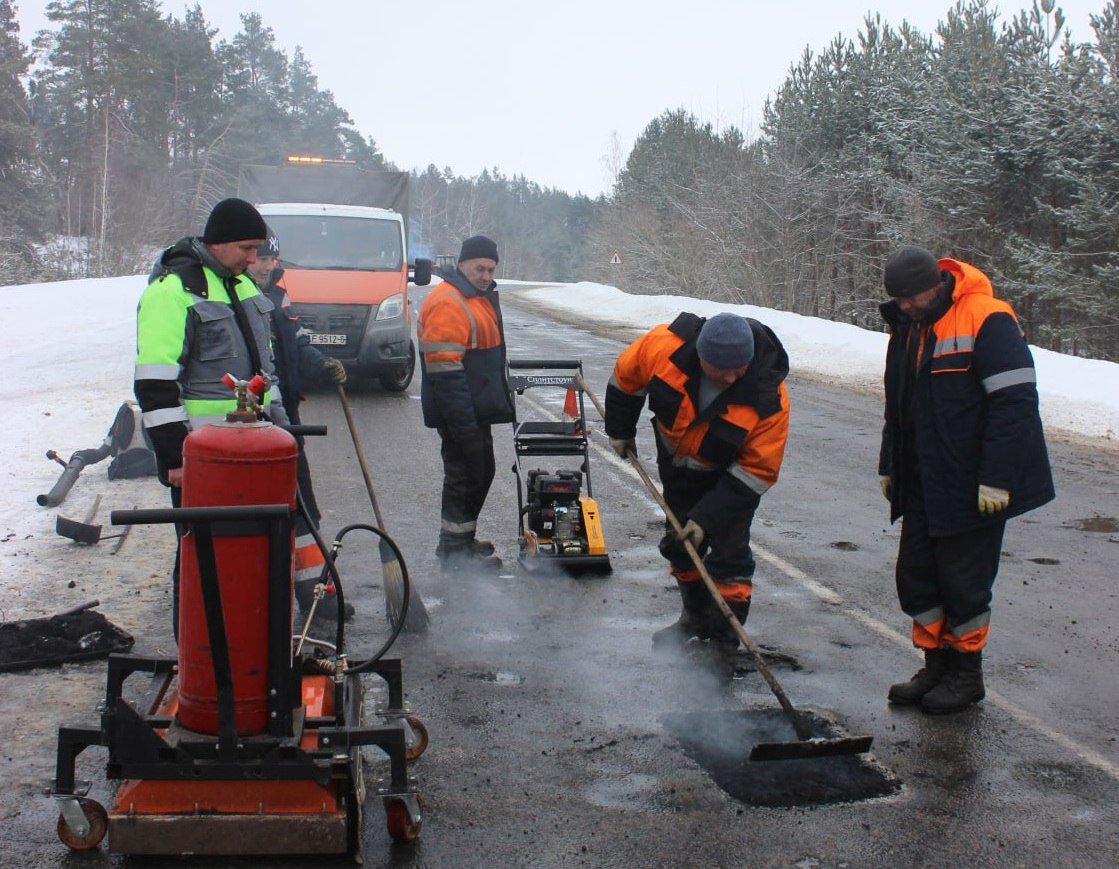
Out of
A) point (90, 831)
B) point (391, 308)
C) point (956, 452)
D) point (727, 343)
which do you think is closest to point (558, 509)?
point (727, 343)

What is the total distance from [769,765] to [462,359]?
10.4 feet

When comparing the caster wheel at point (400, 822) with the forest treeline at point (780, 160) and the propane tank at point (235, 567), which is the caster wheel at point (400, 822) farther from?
the forest treeline at point (780, 160)

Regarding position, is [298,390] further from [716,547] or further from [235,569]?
[235,569]

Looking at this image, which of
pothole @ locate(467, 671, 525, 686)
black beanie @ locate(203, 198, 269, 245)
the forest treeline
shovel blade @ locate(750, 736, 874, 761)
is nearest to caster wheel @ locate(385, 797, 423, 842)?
shovel blade @ locate(750, 736, 874, 761)

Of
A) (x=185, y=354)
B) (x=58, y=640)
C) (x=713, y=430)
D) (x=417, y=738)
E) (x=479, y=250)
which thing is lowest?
(x=58, y=640)

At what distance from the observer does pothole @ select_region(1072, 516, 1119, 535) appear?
26.7 ft

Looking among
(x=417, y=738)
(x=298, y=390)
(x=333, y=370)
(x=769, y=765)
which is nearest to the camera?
(x=417, y=738)

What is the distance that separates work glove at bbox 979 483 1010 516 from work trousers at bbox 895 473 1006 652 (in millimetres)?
203

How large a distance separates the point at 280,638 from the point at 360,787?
58 cm

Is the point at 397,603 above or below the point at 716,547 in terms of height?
below

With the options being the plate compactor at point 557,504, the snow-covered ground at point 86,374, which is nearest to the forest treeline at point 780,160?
the snow-covered ground at point 86,374

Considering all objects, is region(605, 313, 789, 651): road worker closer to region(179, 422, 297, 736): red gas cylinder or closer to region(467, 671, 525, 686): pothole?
region(467, 671, 525, 686): pothole

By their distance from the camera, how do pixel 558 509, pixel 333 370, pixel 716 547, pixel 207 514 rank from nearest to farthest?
pixel 207 514 → pixel 716 547 → pixel 333 370 → pixel 558 509

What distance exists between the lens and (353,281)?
47.1ft
